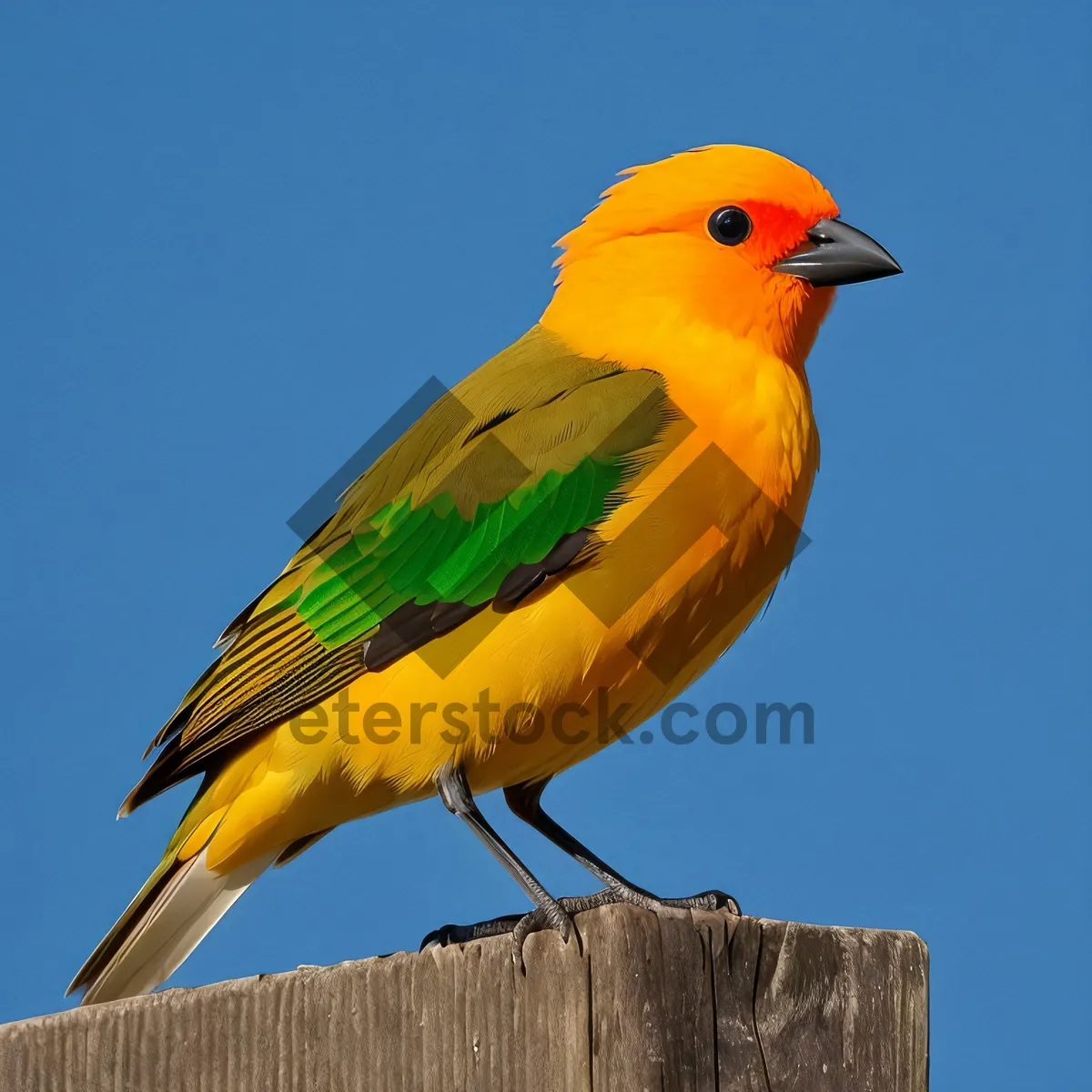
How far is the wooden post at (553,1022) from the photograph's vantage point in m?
2.50

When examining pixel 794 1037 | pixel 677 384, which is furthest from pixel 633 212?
pixel 794 1037

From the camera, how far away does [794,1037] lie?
271cm

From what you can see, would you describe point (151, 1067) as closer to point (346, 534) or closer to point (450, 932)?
point (450, 932)

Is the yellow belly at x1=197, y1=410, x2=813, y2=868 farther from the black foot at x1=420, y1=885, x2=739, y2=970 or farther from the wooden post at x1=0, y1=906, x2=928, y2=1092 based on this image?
the wooden post at x1=0, y1=906, x2=928, y2=1092

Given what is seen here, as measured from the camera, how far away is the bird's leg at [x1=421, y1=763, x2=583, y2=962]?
110 inches

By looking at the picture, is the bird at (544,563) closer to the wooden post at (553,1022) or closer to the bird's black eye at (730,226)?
the bird's black eye at (730,226)

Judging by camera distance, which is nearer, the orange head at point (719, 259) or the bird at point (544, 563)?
the bird at point (544, 563)

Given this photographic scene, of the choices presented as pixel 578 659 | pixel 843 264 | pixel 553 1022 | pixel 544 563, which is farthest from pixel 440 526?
pixel 553 1022

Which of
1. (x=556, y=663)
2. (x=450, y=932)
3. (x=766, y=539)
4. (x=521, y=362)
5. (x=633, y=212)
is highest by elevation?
(x=633, y=212)

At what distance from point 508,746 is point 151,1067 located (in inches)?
61.2

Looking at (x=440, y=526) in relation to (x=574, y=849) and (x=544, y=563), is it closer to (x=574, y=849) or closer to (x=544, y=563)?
(x=544, y=563)

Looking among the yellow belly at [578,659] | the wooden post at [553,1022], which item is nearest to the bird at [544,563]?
the yellow belly at [578,659]

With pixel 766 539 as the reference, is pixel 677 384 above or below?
above

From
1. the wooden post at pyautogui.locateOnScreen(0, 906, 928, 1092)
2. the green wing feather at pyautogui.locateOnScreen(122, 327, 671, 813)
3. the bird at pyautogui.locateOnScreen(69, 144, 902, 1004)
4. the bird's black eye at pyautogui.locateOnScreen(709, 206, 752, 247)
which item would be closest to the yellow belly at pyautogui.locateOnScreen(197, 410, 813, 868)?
the bird at pyautogui.locateOnScreen(69, 144, 902, 1004)
